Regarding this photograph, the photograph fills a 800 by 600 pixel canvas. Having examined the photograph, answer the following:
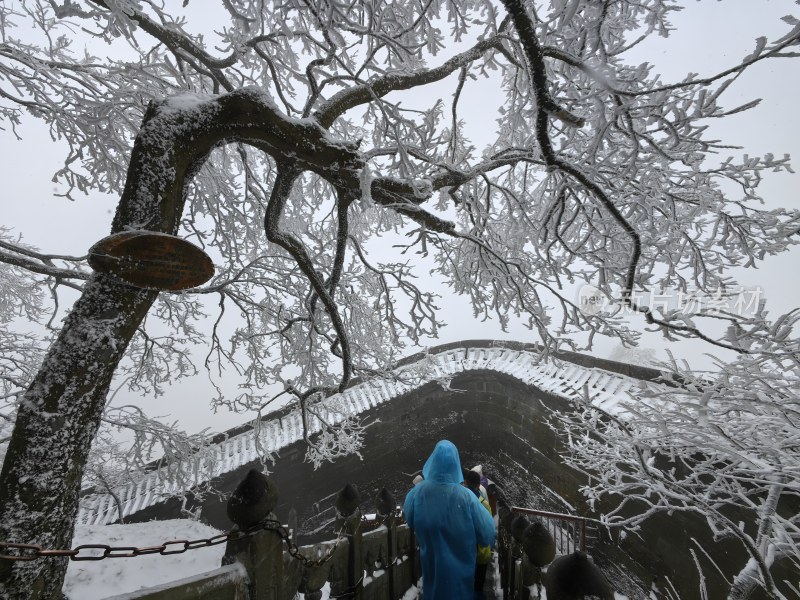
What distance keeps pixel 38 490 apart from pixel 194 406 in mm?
80052

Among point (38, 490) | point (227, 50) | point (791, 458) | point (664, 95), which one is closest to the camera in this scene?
point (38, 490)

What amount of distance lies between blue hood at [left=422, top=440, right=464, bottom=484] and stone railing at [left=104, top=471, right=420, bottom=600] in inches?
22.3

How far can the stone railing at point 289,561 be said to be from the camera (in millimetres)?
1452

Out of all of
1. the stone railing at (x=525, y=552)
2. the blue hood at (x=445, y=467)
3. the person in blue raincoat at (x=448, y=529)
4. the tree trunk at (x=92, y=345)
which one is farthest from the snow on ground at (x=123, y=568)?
the stone railing at (x=525, y=552)

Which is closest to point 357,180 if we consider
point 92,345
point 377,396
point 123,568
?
point 92,345

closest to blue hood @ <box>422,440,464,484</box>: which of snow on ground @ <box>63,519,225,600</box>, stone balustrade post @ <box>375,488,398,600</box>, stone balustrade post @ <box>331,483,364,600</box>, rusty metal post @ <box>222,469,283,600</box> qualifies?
stone balustrade post @ <box>375,488,398,600</box>

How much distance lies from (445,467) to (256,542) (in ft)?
5.05

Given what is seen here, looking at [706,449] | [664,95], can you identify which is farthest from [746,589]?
[664,95]

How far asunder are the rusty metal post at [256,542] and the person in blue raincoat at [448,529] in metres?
1.30

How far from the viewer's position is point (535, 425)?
281 inches

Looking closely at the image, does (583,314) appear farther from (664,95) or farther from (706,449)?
(664,95)

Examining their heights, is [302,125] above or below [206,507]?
above

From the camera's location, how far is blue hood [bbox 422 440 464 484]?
2771mm

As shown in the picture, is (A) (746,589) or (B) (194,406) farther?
(B) (194,406)
